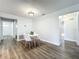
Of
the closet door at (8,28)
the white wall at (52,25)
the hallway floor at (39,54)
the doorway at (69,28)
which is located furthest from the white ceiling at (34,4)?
the closet door at (8,28)

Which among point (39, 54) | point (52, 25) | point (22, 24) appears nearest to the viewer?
point (39, 54)

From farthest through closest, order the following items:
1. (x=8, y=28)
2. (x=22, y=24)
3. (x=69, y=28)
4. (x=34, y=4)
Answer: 1. (x=8, y=28)
2. (x=22, y=24)
3. (x=69, y=28)
4. (x=34, y=4)

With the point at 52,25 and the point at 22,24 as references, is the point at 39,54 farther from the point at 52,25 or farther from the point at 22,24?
the point at 22,24

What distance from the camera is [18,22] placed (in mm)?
6211

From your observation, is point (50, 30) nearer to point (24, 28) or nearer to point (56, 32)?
point (56, 32)

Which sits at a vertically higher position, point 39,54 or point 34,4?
point 34,4

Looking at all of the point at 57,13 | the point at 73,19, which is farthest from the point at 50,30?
the point at 73,19

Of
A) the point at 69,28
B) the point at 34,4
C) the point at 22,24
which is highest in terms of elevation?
the point at 34,4

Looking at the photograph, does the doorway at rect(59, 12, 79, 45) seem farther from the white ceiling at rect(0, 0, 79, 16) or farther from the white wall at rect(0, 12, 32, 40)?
the white wall at rect(0, 12, 32, 40)

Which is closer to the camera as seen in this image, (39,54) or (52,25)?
(39,54)

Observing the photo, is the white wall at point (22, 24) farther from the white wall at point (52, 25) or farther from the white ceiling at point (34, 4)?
the white ceiling at point (34, 4)

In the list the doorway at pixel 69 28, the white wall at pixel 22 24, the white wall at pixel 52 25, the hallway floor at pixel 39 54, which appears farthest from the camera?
the white wall at pixel 22 24

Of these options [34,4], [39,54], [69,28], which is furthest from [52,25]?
[39,54]

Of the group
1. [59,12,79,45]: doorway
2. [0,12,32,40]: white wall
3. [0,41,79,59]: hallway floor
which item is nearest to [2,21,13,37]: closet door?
[0,12,32,40]: white wall
